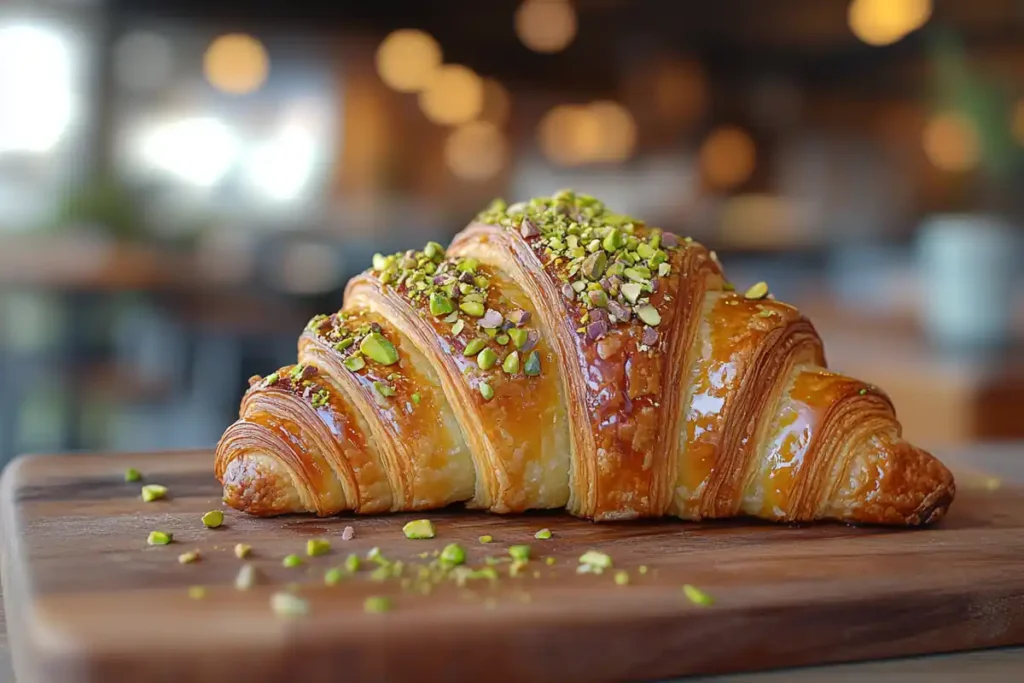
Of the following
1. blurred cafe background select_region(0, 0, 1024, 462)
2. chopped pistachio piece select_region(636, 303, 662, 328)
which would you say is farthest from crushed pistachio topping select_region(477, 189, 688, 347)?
blurred cafe background select_region(0, 0, 1024, 462)

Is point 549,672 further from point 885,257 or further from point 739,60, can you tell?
point 739,60

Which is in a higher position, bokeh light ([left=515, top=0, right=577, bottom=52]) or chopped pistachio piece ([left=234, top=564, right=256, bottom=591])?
bokeh light ([left=515, top=0, right=577, bottom=52])

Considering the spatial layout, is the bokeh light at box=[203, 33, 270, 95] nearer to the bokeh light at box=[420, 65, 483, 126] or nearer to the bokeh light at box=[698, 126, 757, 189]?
the bokeh light at box=[420, 65, 483, 126]

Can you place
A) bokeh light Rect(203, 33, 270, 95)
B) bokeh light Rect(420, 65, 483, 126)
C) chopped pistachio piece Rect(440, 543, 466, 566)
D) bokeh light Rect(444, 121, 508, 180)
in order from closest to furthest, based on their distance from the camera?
chopped pistachio piece Rect(440, 543, 466, 566)
bokeh light Rect(203, 33, 270, 95)
bokeh light Rect(420, 65, 483, 126)
bokeh light Rect(444, 121, 508, 180)

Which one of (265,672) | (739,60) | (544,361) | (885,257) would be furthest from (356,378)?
(739,60)

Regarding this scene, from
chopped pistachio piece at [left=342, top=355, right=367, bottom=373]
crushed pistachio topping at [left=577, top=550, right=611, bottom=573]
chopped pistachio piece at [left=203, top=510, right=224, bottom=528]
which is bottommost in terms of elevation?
crushed pistachio topping at [left=577, top=550, right=611, bottom=573]

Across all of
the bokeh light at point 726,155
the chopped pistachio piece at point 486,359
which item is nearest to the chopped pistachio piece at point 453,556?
the chopped pistachio piece at point 486,359

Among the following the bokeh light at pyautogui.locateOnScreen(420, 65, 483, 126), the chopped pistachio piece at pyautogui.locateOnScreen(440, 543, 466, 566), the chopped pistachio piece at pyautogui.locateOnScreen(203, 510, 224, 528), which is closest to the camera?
the chopped pistachio piece at pyautogui.locateOnScreen(440, 543, 466, 566)

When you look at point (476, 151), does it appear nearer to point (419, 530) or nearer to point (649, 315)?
point (649, 315)
